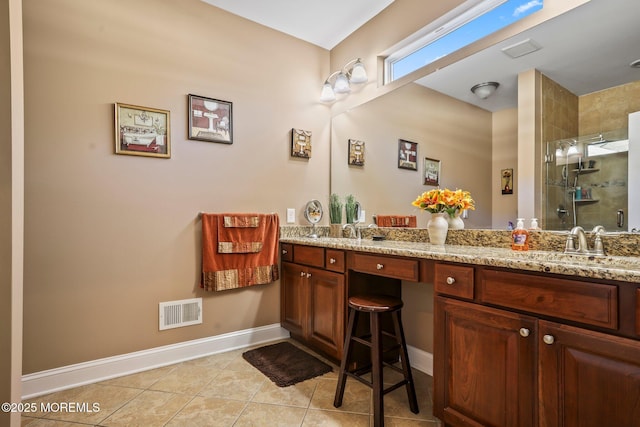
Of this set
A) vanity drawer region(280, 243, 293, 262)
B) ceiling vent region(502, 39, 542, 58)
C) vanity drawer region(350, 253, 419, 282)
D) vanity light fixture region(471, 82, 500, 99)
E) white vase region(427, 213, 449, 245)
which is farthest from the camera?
vanity drawer region(280, 243, 293, 262)

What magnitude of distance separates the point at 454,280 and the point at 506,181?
785mm

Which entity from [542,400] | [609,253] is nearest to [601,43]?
[609,253]

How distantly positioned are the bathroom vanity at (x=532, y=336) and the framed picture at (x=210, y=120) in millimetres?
1545

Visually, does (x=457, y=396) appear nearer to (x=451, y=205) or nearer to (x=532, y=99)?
(x=451, y=205)

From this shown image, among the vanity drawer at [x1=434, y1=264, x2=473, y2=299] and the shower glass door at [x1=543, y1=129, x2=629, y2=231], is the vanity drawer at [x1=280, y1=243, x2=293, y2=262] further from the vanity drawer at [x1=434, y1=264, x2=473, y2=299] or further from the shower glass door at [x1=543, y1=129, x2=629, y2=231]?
the shower glass door at [x1=543, y1=129, x2=629, y2=231]

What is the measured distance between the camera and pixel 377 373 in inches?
61.5

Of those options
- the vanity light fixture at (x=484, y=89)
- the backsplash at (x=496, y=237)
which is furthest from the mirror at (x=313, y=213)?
the vanity light fixture at (x=484, y=89)

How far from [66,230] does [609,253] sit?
2857 millimetres

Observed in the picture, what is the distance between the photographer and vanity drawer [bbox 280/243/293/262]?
2.62m

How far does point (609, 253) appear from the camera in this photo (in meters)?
1.41

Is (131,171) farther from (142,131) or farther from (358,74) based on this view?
(358,74)

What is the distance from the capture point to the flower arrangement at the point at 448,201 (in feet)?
6.39

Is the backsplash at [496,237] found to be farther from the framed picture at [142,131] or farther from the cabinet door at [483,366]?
the framed picture at [142,131]

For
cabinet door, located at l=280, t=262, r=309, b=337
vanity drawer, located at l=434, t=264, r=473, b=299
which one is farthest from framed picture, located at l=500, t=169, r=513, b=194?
cabinet door, located at l=280, t=262, r=309, b=337
